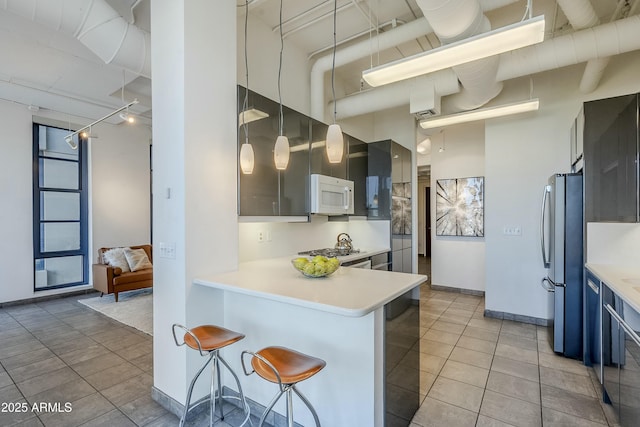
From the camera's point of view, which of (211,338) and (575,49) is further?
(575,49)

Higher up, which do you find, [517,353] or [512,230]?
[512,230]

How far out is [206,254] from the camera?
2256 millimetres

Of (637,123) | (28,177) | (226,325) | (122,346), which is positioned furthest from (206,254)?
(28,177)

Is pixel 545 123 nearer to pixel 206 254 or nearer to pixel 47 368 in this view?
pixel 206 254

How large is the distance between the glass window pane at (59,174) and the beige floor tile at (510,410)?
6.86 metres

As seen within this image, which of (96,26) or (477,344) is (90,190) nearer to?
(96,26)

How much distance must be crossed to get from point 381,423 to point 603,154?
2715mm

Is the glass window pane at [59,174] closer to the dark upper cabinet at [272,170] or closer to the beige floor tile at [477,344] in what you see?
the dark upper cabinet at [272,170]

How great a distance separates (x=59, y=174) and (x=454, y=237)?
23.4 ft

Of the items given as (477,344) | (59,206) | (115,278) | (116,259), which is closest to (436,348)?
(477,344)

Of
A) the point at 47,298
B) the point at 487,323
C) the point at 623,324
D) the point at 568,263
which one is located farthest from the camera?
the point at 47,298

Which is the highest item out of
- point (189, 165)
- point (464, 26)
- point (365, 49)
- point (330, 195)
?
point (365, 49)

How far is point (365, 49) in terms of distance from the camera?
11.3 feet

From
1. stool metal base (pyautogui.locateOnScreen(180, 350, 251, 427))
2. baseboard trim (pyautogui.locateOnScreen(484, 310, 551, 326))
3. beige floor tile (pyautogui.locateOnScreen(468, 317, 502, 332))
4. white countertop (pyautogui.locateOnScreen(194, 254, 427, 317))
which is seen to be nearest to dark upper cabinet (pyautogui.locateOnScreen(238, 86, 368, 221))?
white countertop (pyautogui.locateOnScreen(194, 254, 427, 317))
